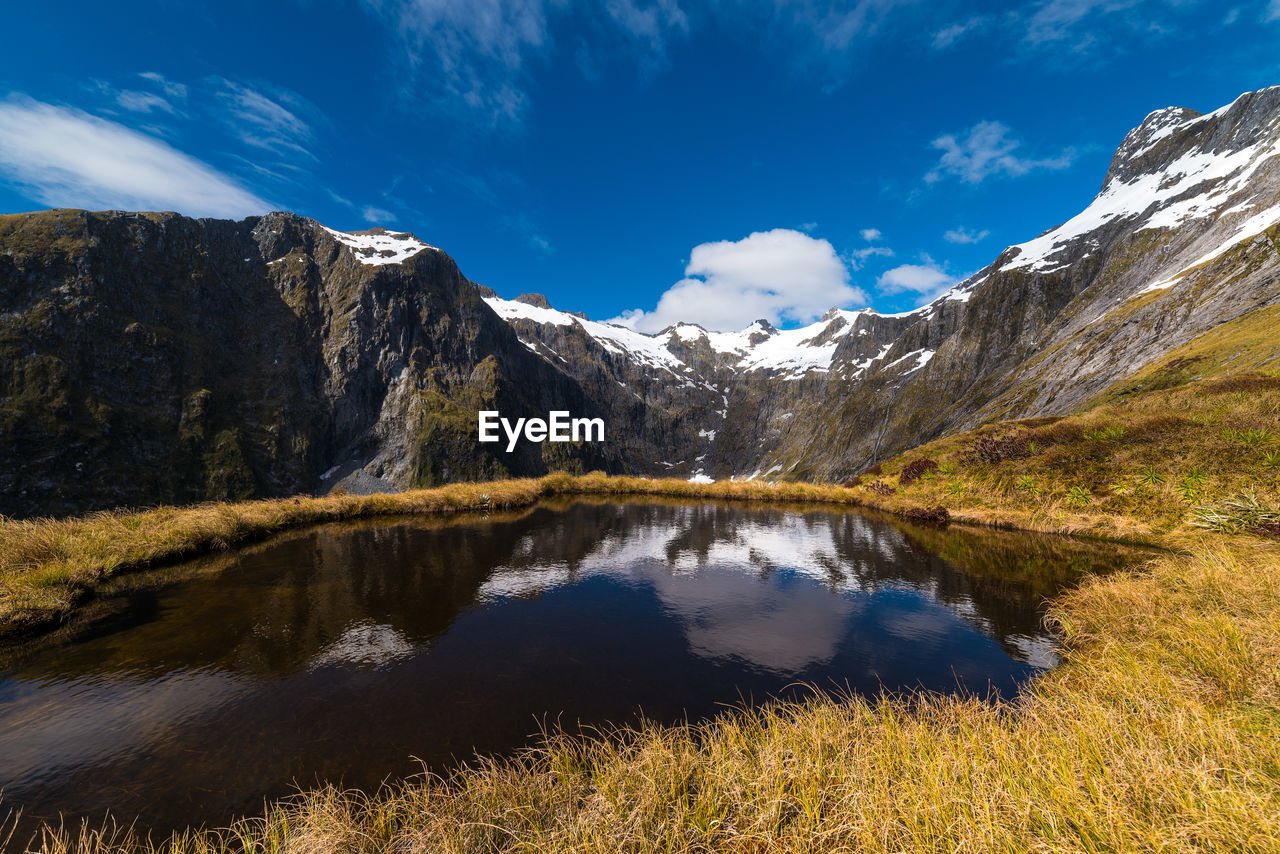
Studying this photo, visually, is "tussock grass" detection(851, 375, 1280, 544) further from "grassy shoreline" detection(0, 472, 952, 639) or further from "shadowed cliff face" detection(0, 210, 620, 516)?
"shadowed cliff face" detection(0, 210, 620, 516)

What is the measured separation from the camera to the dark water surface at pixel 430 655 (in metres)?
8.16

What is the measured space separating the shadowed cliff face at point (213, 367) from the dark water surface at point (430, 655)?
14048 centimetres

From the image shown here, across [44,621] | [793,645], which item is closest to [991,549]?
[793,645]

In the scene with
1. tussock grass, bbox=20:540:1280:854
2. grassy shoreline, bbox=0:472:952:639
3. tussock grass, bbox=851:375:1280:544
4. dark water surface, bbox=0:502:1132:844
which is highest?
tussock grass, bbox=851:375:1280:544

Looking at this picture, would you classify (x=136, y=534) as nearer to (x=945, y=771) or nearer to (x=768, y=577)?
(x=768, y=577)

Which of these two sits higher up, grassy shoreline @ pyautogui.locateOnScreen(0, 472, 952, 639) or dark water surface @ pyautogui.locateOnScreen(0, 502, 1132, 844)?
grassy shoreline @ pyautogui.locateOnScreen(0, 472, 952, 639)

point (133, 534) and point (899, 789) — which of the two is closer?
point (899, 789)

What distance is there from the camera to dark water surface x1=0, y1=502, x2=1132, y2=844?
321 inches

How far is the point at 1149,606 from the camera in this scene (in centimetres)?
1171

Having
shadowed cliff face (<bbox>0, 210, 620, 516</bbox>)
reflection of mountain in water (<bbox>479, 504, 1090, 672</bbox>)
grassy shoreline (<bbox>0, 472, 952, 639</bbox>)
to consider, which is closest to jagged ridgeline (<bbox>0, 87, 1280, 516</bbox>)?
shadowed cliff face (<bbox>0, 210, 620, 516</bbox>)

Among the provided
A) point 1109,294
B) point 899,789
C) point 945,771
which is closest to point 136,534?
point 899,789

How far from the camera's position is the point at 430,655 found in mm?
12008

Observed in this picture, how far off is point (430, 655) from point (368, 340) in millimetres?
199394

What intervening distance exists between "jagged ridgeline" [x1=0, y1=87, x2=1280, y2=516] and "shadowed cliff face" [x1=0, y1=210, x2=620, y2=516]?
571mm
